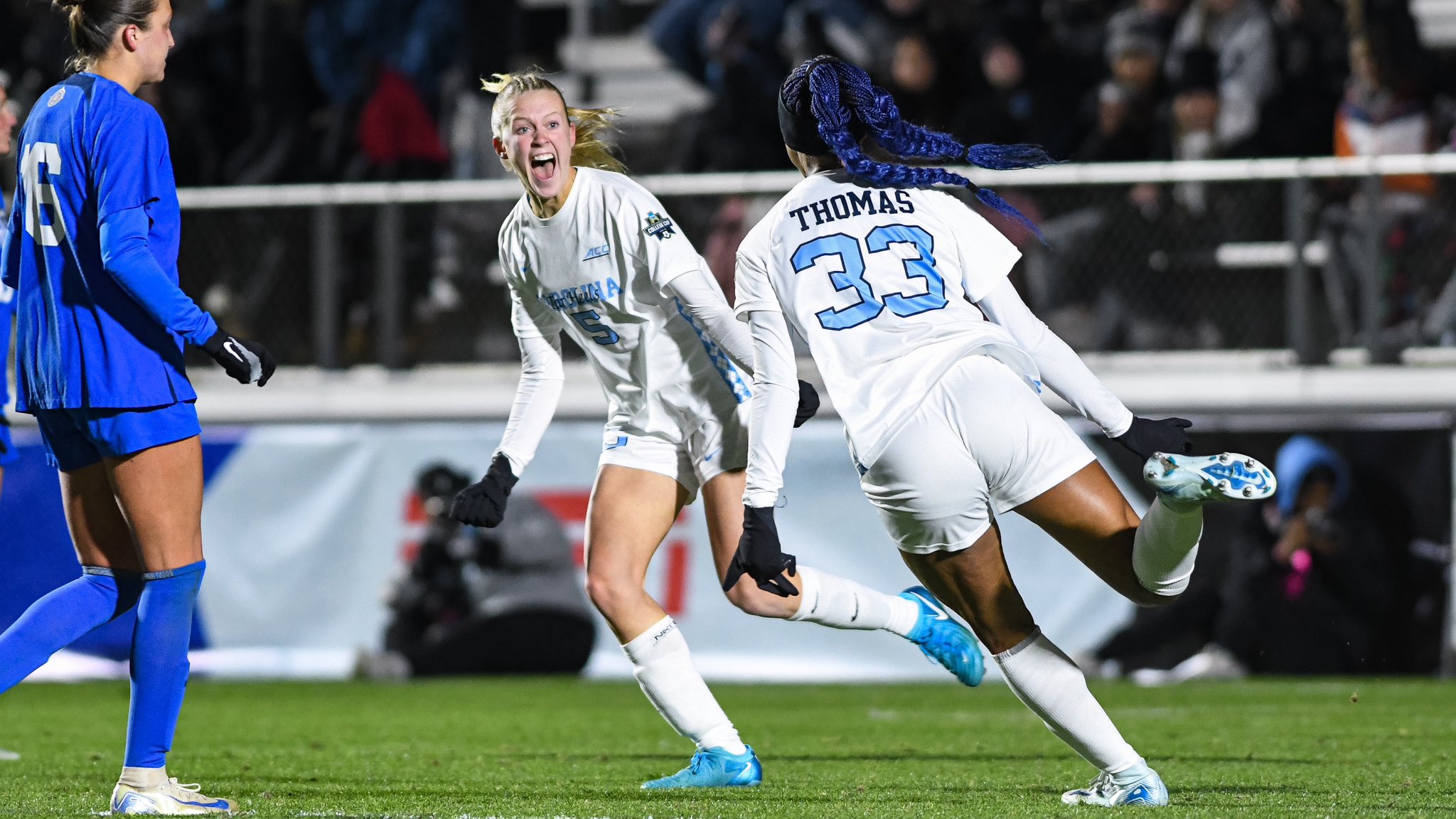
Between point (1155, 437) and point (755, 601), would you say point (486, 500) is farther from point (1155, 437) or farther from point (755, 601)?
point (1155, 437)

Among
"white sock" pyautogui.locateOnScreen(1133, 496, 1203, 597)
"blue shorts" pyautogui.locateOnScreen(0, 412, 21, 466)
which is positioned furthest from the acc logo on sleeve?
"blue shorts" pyautogui.locateOnScreen(0, 412, 21, 466)

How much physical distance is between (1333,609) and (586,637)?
392 centimetres

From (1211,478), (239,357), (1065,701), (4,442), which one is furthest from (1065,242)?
(239,357)

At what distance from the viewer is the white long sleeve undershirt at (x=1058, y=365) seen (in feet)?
15.4

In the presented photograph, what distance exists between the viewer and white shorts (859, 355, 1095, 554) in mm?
4605

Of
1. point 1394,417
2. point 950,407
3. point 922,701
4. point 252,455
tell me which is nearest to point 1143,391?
point 1394,417

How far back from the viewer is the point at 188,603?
485cm

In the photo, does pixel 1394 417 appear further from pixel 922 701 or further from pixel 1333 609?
pixel 922 701

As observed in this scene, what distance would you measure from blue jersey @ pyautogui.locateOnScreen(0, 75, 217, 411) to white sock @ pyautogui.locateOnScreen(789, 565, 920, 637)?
2.01m

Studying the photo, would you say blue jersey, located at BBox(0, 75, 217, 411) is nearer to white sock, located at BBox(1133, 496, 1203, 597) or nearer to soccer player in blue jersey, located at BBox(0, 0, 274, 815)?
soccer player in blue jersey, located at BBox(0, 0, 274, 815)

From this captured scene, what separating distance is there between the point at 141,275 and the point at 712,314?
1635 mm

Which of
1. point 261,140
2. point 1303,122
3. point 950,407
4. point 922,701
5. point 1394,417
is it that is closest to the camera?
point 950,407

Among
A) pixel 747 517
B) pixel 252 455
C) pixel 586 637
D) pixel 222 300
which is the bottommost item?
pixel 586 637

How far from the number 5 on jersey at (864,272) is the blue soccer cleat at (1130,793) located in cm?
123
